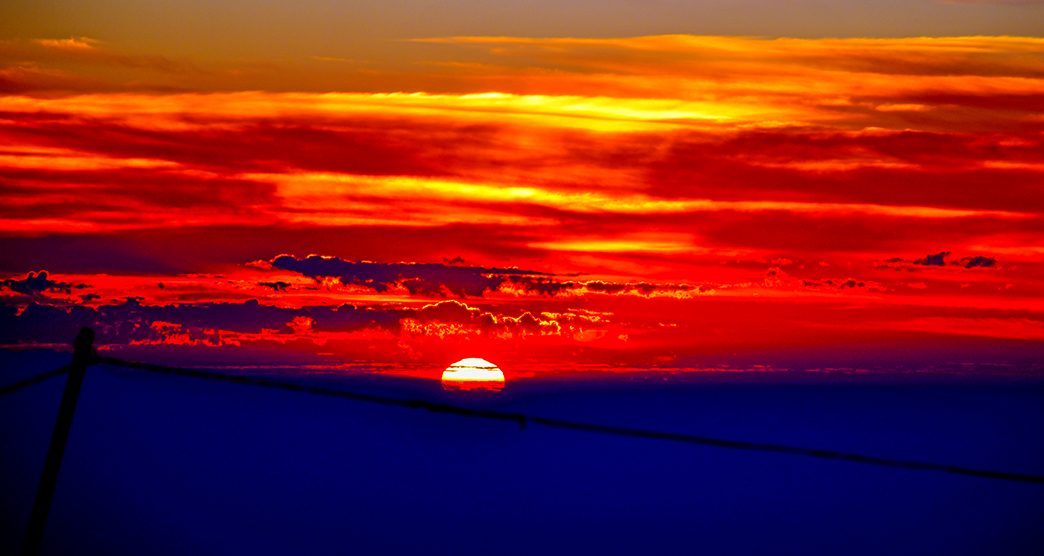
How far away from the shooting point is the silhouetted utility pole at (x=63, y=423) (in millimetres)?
11523

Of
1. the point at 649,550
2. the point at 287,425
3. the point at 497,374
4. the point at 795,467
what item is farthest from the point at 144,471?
the point at 497,374

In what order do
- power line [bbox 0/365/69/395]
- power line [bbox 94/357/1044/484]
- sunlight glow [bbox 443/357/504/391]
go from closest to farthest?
power line [bbox 94/357/1044/484] → power line [bbox 0/365/69/395] → sunlight glow [bbox 443/357/504/391]

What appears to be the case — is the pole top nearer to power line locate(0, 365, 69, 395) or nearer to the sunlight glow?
power line locate(0, 365, 69, 395)

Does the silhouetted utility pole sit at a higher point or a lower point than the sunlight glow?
lower

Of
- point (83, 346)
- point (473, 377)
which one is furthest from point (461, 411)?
point (473, 377)

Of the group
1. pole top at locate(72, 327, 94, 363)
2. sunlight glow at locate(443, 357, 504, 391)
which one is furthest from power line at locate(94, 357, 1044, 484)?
sunlight glow at locate(443, 357, 504, 391)

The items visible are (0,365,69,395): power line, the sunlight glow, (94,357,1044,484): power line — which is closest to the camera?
(94,357,1044,484): power line

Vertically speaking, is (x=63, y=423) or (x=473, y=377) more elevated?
(x=473, y=377)

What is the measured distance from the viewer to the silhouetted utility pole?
11.5m

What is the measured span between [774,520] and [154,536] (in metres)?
66.3

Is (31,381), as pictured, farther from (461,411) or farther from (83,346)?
(461,411)

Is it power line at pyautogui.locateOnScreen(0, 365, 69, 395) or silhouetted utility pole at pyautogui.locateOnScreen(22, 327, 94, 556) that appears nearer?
silhouetted utility pole at pyautogui.locateOnScreen(22, 327, 94, 556)

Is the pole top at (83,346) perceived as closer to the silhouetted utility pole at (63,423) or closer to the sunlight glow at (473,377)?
the silhouetted utility pole at (63,423)

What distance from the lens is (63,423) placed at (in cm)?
1150
